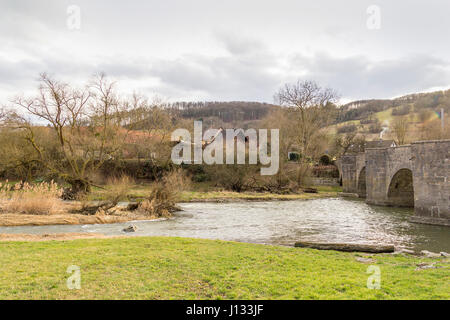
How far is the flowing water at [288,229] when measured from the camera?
13.7 m

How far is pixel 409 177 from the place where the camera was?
2612cm

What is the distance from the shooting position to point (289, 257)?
897 centimetres

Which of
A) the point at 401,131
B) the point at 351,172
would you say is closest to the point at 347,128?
the point at 401,131

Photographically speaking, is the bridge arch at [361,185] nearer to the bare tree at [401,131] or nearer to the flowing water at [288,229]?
the flowing water at [288,229]

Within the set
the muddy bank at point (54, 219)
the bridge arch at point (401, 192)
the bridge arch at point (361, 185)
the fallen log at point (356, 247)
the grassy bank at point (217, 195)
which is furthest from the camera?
the bridge arch at point (361, 185)

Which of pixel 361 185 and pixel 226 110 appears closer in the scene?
pixel 361 185

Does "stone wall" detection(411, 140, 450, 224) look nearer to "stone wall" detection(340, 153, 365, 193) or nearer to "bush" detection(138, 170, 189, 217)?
"bush" detection(138, 170, 189, 217)

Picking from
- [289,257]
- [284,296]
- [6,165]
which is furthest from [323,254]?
[6,165]

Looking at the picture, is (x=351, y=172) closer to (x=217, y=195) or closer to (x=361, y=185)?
(x=361, y=185)

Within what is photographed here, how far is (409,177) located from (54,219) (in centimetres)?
2341

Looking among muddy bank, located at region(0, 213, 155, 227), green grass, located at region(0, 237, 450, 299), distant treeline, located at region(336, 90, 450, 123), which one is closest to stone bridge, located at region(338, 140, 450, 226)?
green grass, located at region(0, 237, 450, 299)

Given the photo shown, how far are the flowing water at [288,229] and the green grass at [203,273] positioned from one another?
3.62 meters

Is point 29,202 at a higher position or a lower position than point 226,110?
lower

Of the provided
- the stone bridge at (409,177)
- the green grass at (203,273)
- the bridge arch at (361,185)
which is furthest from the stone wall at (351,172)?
the green grass at (203,273)
